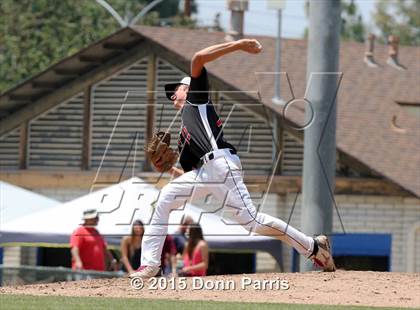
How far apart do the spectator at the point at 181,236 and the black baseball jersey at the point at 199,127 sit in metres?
6.36

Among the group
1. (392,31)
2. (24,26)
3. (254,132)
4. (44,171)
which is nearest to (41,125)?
(44,171)

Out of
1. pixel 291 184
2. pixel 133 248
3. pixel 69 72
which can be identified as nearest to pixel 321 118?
pixel 133 248

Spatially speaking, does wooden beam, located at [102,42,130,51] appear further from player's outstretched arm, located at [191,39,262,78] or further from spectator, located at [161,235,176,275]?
player's outstretched arm, located at [191,39,262,78]

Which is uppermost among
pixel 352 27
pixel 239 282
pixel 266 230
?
pixel 266 230

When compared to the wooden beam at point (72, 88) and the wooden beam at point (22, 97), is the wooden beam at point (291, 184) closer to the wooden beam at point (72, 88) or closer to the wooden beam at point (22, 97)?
the wooden beam at point (72, 88)

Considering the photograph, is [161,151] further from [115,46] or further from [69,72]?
[69,72]

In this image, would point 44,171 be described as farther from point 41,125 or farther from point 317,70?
point 317,70

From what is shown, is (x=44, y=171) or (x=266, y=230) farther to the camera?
(x=44, y=171)

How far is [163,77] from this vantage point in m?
27.3

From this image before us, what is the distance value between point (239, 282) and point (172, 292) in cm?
108

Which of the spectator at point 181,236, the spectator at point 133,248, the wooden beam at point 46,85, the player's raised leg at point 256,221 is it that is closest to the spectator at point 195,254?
the spectator at point 133,248

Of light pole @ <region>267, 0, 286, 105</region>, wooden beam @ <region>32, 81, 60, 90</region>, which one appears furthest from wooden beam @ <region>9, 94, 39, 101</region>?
light pole @ <region>267, 0, 286, 105</region>

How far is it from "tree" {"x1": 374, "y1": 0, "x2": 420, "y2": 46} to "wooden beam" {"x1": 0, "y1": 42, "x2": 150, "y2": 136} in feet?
166

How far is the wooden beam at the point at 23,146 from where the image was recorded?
28.0 meters
